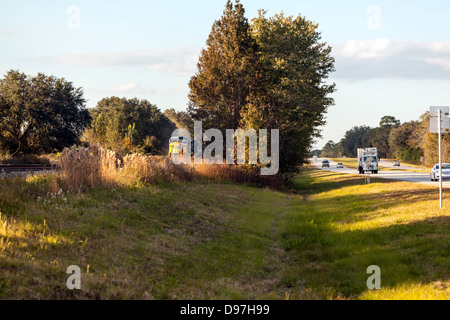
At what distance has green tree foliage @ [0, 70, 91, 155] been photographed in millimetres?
44938

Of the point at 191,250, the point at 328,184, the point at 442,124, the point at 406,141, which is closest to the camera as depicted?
the point at 191,250

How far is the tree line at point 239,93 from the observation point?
3728cm

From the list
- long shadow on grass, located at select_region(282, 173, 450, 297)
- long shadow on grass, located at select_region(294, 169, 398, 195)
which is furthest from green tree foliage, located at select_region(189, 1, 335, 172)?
long shadow on grass, located at select_region(282, 173, 450, 297)

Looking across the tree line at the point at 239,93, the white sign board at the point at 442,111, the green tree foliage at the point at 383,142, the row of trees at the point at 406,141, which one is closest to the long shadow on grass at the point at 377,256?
the white sign board at the point at 442,111

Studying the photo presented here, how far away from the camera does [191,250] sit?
10.4m

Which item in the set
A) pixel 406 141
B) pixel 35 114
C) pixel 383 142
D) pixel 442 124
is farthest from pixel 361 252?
pixel 383 142

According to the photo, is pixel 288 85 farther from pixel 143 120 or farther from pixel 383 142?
pixel 383 142

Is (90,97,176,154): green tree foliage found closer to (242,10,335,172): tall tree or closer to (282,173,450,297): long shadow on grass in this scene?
(242,10,335,172): tall tree

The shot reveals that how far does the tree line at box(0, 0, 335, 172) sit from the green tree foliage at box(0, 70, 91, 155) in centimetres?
10

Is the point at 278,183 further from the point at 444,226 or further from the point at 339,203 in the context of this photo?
the point at 444,226

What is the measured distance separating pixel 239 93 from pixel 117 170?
23153 millimetres

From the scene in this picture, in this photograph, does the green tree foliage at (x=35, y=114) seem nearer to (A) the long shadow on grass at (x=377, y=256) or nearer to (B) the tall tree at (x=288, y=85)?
(B) the tall tree at (x=288, y=85)
